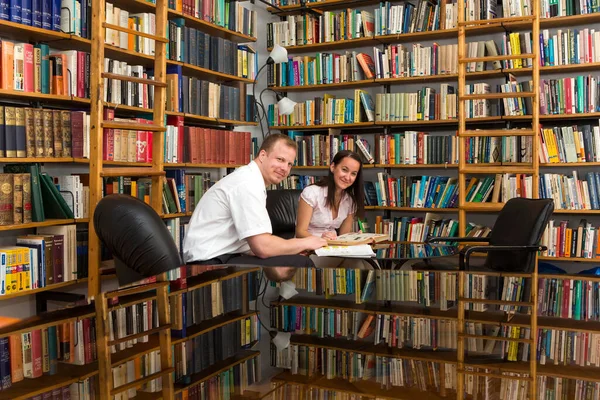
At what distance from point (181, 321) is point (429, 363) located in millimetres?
465

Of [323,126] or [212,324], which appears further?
[323,126]

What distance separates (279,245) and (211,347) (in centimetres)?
163

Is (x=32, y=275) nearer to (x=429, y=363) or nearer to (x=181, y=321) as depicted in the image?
(x=181, y=321)

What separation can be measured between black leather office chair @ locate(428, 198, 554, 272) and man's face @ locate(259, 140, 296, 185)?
2.92 feet

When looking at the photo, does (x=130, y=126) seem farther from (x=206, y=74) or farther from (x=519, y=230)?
(x=519, y=230)

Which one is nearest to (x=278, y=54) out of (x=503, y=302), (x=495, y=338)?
(x=503, y=302)

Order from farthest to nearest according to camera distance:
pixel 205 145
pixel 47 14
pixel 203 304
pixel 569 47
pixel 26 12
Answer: pixel 205 145 < pixel 569 47 < pixel 47 14 < pixel 26 12 < pixel 203 304

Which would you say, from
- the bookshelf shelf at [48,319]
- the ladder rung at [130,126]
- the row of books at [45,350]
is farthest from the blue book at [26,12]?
the row of books at [45,350]

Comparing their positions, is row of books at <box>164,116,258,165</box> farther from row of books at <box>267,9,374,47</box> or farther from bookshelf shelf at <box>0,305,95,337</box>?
bookshelf shelf at <box>0,305,95,337</box>

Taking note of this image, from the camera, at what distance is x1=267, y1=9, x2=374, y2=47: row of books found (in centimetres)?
497

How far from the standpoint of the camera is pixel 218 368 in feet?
2.79

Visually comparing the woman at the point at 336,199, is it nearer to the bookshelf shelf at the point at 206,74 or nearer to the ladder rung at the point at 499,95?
the ladder rung at the point at 499,95

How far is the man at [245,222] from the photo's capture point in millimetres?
2590

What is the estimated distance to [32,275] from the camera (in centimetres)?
325
